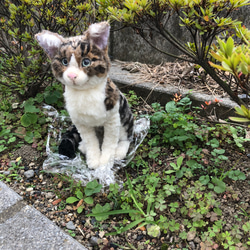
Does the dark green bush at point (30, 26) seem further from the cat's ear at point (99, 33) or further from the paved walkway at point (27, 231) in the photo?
the paved walkway at point (27, 231)

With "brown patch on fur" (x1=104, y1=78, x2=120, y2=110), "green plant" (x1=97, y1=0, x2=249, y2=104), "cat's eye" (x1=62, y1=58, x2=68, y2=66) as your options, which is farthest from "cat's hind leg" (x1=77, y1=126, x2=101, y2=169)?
"green plant" (x1=97, y1=0, x2=249, y2=104)

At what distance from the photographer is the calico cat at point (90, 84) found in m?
1.42

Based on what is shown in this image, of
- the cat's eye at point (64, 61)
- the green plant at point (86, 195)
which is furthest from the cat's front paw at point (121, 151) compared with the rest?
the cat's eye at point (64, 61)

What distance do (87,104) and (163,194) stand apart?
86 centimetres

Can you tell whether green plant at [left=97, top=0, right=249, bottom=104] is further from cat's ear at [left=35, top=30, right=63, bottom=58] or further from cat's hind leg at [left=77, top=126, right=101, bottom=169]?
cat's hind leg at [left=77, top=126, right=101, bottom=169]

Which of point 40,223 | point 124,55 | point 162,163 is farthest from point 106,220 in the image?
point 124,55

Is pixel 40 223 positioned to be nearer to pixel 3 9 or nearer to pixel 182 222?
pixel 182 222

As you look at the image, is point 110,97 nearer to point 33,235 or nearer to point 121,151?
point 121,151

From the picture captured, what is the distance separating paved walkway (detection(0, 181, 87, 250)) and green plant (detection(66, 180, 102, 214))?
8.9 inches

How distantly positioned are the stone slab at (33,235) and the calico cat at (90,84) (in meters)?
0.58

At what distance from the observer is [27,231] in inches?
56.0

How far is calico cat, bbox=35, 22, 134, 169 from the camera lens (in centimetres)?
142

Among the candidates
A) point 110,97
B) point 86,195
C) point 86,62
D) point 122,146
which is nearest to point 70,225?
point 86,195

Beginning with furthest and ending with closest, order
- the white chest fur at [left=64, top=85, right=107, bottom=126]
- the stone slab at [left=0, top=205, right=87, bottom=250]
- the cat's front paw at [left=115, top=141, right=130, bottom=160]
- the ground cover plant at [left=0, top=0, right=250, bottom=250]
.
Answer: the cat's front paw at [left=115, top=141, right=130, bottom=160], the white chest fur at [left=64, top=85, right=107, bottom=126], the ground cover plant at [left=0, top=0, right=250, bottom=250], the stone slab at [left=0, top=205, right=87, bottom=250]
